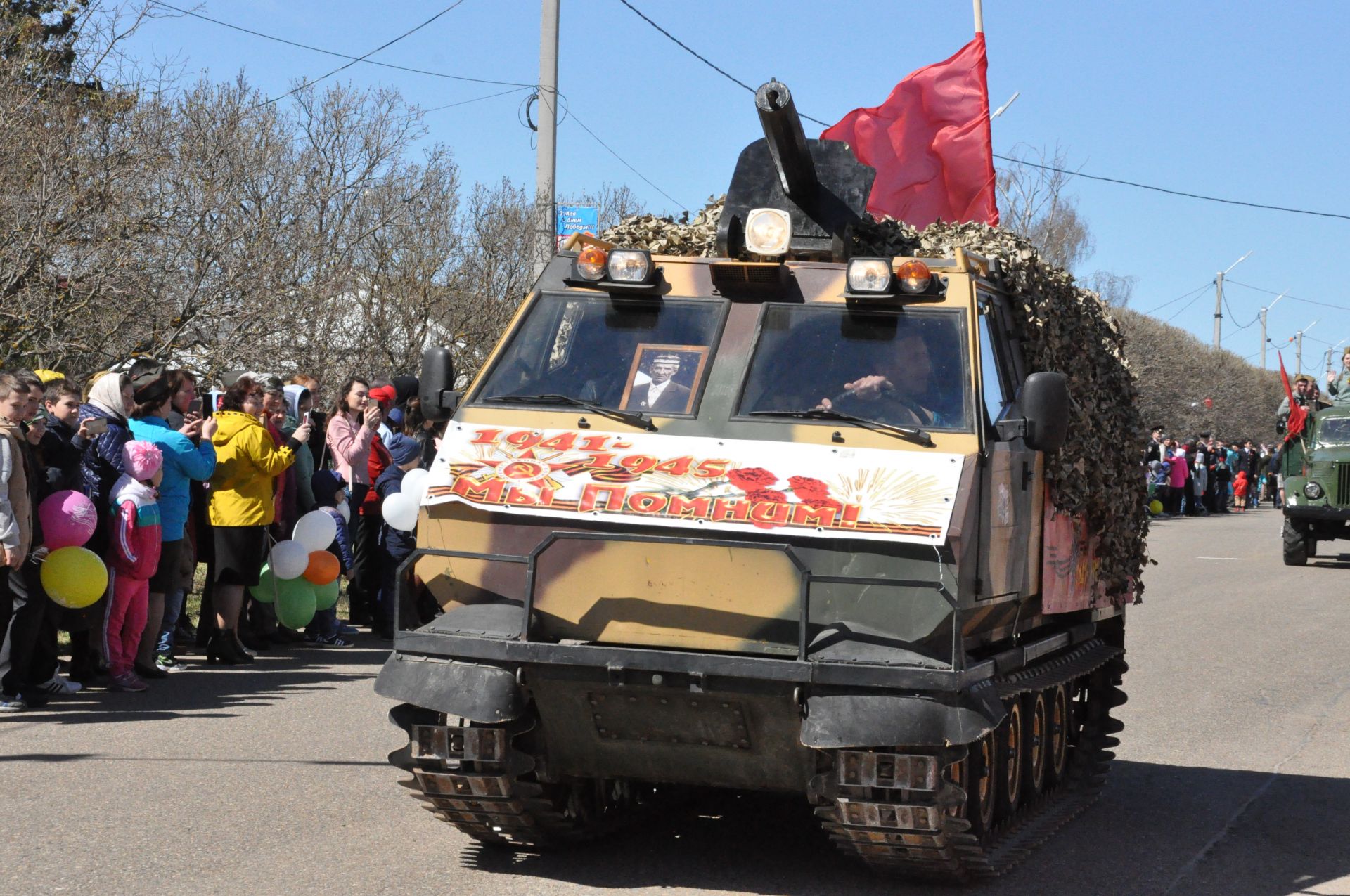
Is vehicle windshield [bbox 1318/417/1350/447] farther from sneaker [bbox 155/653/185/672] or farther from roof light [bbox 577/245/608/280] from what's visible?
roof light [bbox 577/245/608/280]

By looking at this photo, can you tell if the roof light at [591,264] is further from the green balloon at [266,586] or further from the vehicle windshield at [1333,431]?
the vehicle windshield at [1333,431]

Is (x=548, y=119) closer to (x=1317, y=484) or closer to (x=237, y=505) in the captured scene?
(x=237, y=505)

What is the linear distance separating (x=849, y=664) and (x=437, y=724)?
160 cm

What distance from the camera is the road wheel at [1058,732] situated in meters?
7.70

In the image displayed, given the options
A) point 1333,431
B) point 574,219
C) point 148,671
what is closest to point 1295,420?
point 1333,431

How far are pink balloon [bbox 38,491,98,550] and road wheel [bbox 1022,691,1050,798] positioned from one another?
5.69 meters

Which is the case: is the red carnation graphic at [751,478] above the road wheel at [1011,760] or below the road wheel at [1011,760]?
above

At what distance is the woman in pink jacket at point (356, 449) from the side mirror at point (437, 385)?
582 cm

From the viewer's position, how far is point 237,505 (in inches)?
434

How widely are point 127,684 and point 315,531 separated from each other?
215 cm

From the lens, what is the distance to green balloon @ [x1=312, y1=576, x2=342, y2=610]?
1198 cm

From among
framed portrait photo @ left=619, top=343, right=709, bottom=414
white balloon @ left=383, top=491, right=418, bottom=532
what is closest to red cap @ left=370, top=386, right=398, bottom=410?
white balloon @ left=383, top=491, right=418, bottom=532

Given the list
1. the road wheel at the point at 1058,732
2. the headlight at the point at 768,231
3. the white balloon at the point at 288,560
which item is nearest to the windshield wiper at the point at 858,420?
the headlight at the point at 768,231

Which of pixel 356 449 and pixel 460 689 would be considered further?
pixel 356 449
